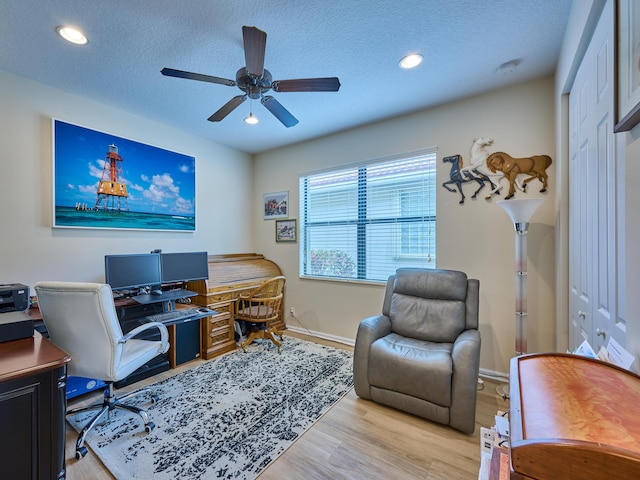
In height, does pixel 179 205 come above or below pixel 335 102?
below

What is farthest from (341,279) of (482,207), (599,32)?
(599,32)

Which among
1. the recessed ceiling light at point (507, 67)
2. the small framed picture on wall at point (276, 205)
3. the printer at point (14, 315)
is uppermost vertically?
the recessed ceiling light at point (507, 67)

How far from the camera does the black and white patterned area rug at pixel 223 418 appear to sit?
162 centimetres

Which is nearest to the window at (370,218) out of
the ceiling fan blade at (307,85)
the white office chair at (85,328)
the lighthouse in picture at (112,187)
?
the ceiling fan blade at (307,85)

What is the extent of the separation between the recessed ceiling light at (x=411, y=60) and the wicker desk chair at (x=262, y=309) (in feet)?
8.25

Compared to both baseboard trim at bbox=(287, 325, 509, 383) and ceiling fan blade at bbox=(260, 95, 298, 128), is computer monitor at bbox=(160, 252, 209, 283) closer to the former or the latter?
baseboard trim at bbox=(287, 325, 509, 383)

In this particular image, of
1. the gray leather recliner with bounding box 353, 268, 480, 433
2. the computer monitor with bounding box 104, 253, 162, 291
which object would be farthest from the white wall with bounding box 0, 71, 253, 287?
the gray leather recliner with bounding box 353, 268, 480, 433

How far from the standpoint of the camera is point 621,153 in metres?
1.02

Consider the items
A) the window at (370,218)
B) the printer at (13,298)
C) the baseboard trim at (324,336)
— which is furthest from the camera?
the baseboard trim at (324,336)

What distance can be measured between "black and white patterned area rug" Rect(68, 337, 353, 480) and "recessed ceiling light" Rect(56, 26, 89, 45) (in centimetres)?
279

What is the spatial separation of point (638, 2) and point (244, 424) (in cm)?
286

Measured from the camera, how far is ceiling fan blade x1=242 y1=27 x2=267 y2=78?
1524mm

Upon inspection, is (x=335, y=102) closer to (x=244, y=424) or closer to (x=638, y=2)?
(x=638, y=2)

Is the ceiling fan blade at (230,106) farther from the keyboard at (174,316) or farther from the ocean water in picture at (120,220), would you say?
the keyboard at (174,316)
